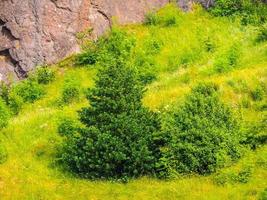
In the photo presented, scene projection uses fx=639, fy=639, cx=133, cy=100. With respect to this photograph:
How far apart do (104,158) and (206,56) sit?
12795 mm

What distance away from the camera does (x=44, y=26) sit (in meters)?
33.2

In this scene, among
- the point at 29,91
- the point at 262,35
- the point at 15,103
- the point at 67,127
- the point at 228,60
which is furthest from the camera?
the point at 262,35

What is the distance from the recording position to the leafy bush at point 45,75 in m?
31.5

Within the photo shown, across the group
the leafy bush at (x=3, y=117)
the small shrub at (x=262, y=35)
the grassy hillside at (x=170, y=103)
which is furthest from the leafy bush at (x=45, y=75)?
the small shrub at (x=262, y=35)

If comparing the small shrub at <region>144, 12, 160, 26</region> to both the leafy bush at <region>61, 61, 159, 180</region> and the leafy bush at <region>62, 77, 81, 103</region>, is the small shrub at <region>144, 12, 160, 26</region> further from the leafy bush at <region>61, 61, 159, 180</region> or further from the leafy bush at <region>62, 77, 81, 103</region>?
the leafy bush at <region>61, 61, 159, 180</region>

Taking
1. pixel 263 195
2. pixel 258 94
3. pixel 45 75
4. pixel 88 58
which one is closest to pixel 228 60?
pixel 258 94

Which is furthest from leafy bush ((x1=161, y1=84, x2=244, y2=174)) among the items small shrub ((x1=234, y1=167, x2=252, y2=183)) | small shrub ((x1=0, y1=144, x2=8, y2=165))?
small shrub ((x1=0, y1=144, x2=8, y2=165))

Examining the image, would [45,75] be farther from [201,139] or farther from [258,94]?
[201,139]

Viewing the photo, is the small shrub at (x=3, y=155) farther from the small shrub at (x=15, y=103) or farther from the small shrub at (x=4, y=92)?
the small shrub at (x=4, y=92)

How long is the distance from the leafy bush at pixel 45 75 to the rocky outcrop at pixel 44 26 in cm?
89

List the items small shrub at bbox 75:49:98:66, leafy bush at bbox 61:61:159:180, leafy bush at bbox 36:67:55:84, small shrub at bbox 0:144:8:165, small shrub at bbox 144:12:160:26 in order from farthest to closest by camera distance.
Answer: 1. small shrub at bbox 144:12:160:26
2. small shrub at bbox 75:49:98:66
3. leafy bush at bbox 36:67:55:84
4. small shrub at bbox 0:144:8:165
5. leafy bush at bbox 61:61:159:180

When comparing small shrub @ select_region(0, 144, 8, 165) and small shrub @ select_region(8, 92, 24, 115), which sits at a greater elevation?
small shrub @ select_region(0, 144, 8, 165)

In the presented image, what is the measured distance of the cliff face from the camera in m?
32.7

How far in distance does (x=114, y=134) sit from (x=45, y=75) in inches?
503
